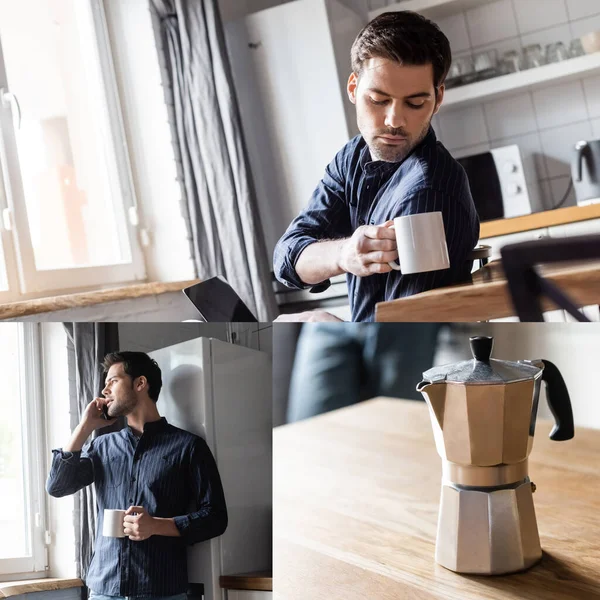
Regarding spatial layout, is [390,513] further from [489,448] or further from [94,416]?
[94,416]

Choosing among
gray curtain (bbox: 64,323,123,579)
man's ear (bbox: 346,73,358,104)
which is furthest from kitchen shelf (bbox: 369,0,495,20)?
gray curtain (bbox: 64,323,123,579)

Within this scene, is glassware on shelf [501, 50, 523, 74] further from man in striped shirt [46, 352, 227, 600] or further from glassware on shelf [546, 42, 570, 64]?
man in striped shirt [46, 352, 227, 600]

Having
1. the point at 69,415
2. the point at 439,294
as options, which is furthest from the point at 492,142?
the point at 69,415

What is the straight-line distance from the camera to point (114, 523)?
0.61 m

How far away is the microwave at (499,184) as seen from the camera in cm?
219

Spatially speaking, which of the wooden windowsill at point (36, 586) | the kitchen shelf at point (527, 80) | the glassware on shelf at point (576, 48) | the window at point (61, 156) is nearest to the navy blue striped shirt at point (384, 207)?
the wooden windowsill at point (36, 586)

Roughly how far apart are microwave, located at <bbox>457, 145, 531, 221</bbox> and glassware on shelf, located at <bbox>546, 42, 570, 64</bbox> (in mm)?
298

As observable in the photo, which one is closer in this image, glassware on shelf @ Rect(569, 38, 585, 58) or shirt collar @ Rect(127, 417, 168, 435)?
shirt collar @ Rect(127, 417, 168, 435)

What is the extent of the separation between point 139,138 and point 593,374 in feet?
5.96

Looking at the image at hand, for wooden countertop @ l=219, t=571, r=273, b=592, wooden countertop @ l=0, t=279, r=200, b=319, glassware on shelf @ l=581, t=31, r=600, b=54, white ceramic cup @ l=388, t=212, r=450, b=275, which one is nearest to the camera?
wooden countertop @ l=219, t=571, r=273, b=592

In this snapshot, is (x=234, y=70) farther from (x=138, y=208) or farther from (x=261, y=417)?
(x=261, y=417)

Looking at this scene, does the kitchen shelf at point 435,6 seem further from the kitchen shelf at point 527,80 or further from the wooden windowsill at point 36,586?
the wooden windowsill at point 36,586

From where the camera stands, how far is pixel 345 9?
2.33 m

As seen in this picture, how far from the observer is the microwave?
2.19 meters
